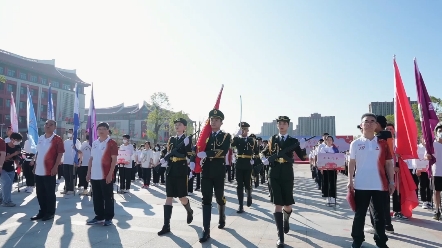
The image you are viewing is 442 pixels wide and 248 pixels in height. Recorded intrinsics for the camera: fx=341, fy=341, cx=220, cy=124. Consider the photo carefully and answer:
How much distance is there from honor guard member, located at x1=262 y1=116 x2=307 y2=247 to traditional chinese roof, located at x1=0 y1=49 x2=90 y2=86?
Answer: 57.6 meters

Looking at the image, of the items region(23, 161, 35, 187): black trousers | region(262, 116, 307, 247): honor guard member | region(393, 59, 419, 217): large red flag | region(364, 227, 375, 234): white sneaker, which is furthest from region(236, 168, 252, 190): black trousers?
region(23, 161, 35, 187): black trousers

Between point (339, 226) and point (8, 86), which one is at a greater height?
point (8, 86)

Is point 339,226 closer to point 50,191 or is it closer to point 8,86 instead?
point 50,191

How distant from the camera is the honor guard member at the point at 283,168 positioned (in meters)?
5.58

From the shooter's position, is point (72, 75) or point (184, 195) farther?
point (72, 75)

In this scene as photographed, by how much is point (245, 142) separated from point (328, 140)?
3095 millimetres

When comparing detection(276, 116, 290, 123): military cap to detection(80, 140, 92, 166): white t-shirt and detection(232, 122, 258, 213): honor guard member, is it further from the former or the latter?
detection(80, 140, 92, 166): white t-shirt

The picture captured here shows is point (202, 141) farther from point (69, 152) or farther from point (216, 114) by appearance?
point (69, 152)

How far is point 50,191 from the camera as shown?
7191 mm

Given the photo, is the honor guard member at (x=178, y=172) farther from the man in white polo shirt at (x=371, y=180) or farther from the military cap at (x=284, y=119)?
the man in white polo shirt at (x=371, y=180)

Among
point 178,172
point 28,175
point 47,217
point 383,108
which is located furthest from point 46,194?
point 383,108

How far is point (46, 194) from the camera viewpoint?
283 inches

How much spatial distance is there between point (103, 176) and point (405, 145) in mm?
6045

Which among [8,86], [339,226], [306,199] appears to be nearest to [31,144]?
[306,199]
